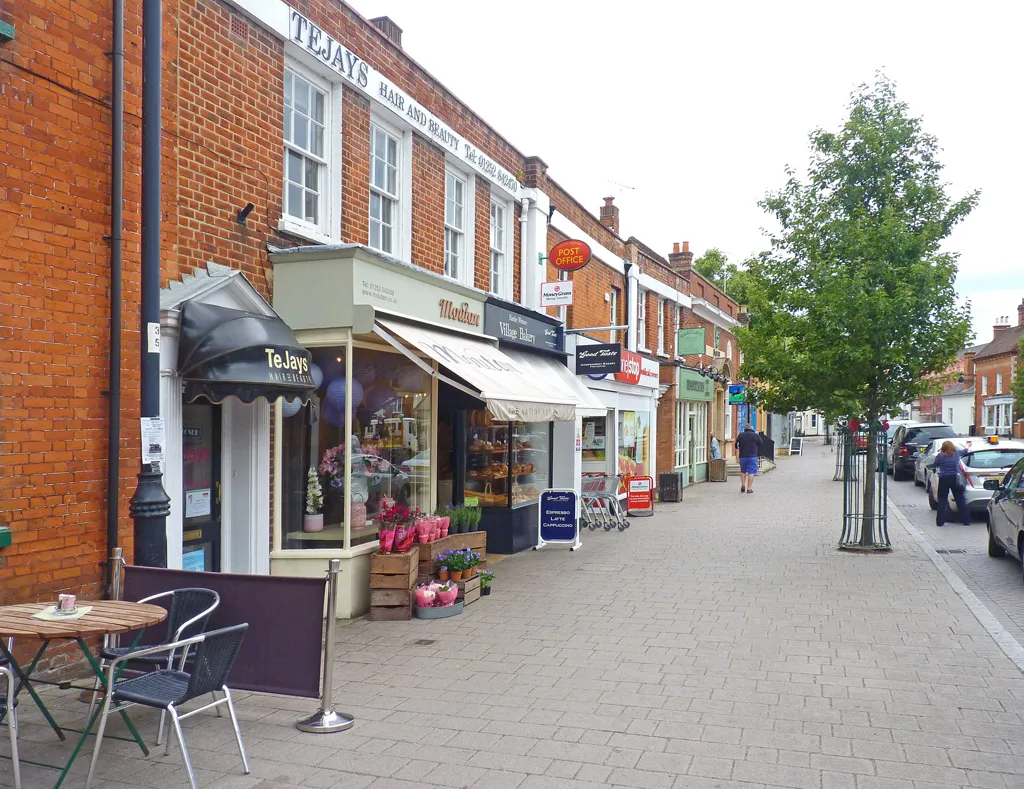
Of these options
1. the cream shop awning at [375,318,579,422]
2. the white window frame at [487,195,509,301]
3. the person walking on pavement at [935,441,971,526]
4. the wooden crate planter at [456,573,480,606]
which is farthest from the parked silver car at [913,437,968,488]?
the wooden crate planter at [456,573,480,606]

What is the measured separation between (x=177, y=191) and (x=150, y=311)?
70.0 inches

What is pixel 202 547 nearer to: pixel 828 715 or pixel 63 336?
pixel 63 336

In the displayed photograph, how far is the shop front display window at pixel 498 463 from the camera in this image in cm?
1247

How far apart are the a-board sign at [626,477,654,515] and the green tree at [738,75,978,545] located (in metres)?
4.59

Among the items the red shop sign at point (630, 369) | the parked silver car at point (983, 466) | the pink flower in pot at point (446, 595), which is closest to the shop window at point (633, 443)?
the red shop sign at point (630, 369)

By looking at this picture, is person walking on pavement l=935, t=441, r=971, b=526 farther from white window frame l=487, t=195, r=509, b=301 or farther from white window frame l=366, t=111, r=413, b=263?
white window frame l=366, t=111, r=413, b=263

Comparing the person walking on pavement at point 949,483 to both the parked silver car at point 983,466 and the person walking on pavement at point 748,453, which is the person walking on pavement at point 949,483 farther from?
the person walking on pavement at point 748,453

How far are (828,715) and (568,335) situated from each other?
9.91 m

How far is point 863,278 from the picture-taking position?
1191cm

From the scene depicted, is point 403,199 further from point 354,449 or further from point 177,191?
point 177,191

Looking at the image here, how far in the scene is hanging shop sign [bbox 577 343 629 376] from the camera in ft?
47.4

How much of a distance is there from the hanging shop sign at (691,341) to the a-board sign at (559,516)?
1187 cm

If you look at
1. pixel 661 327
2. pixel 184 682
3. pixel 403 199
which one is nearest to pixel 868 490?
pixel 403 199

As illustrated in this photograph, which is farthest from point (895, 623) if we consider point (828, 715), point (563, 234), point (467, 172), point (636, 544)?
point (563, 234)
